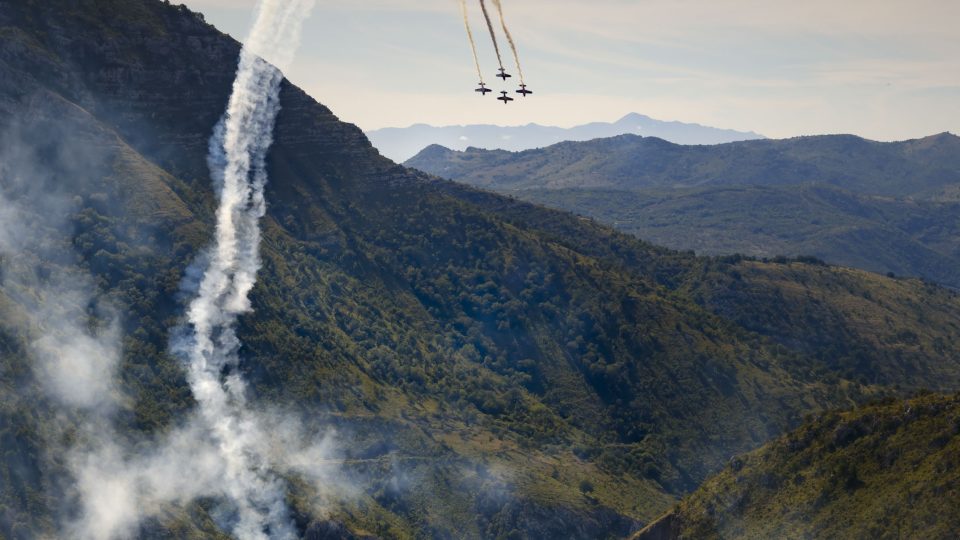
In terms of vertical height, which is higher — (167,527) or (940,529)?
(940,529)

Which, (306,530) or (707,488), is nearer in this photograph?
(707,488)

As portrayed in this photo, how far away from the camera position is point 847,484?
146625mm

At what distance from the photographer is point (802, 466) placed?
15662 cm

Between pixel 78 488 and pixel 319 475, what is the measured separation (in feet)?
178

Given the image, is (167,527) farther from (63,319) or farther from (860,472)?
(860,472)

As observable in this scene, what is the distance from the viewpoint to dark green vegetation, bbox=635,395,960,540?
5212 inches

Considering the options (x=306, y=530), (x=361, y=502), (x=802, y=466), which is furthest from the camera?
Answer: (x=361, y=502)

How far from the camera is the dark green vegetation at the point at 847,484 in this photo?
132m

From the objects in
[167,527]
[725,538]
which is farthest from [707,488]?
[167,527]

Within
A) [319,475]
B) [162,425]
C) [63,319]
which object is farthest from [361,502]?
[63,319]

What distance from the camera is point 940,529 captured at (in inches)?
4877

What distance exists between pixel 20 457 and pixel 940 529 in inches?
5889

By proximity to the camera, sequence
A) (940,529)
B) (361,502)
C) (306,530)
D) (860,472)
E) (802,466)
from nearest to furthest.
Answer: (940,529) < (860,472) < (802,466) < (306,530) < (361,502)

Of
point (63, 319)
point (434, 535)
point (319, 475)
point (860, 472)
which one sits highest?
point (63, 319)
